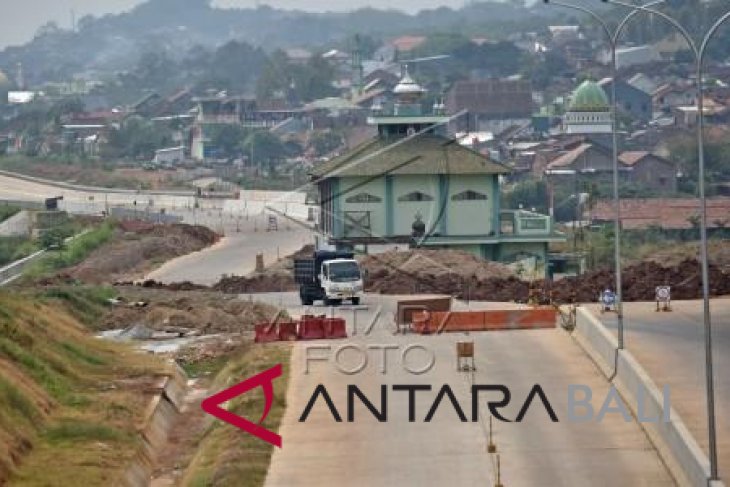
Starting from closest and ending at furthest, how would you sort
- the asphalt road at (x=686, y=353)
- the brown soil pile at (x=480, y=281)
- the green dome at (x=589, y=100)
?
1. the asphalt road at (x=686, y=353)
2. the brown soil pile at (x=480, y=281)
3. the green dome at (x=589, y=100)

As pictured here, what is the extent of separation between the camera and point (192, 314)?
52.5 meters

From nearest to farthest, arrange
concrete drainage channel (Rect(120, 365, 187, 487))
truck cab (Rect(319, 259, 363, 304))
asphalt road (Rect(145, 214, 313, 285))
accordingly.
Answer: concrete drainage channel (Rect(120, 365, 187, 487)) → truck cab (Rect(319, 259, 363, 304)) → asphalt road (Rect(145, 214, 313, 285))

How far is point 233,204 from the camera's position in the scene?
113562mm

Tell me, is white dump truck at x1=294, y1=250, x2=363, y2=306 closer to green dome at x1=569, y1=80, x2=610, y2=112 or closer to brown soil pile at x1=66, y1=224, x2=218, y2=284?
brown soil pile at x1=66, y1=224, x2=218, y2=284

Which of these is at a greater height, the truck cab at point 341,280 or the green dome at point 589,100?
the green dome at point 589,100

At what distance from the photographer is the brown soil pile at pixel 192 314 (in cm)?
5175

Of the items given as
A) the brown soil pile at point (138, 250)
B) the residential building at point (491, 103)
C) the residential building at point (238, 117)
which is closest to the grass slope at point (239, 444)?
the brown soil pile at point (138, 250)

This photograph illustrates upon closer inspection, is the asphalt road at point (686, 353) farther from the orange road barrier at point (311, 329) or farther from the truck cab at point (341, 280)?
the truck cab at point (341, 280)

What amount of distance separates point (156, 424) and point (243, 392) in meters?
2.48

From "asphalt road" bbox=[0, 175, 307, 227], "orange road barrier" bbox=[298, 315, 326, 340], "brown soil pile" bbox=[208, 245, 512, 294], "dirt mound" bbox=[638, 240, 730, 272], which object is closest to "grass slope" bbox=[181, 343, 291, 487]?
"orange road barrier" bbox=[298, 315, 326, 340]

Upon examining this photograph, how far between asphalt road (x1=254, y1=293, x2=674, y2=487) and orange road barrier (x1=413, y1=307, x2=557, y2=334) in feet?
9.15

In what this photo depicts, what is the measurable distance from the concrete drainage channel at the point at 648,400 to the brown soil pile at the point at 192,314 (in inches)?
323

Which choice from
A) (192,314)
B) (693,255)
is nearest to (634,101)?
(693,255)

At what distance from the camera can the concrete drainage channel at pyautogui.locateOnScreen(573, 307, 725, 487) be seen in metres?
31.2
